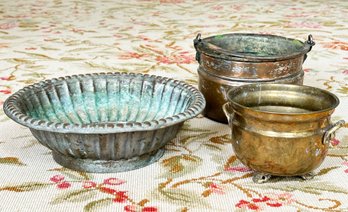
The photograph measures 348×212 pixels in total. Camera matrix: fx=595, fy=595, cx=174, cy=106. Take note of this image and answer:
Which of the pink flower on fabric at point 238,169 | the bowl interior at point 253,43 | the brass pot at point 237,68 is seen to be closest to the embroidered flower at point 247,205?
the pink flower on fabric at point 238,169

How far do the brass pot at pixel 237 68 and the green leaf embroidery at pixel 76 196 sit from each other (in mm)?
383

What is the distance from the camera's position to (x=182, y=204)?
876 millimetres

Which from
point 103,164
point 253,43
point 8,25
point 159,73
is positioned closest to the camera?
point 103,164

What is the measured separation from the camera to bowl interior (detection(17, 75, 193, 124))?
109cm

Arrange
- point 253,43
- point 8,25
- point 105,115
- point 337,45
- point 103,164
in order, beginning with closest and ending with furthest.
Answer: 1. point 103,164
2. point 105,115
3. point 253,43
4. point 337,45
5. point 8,25

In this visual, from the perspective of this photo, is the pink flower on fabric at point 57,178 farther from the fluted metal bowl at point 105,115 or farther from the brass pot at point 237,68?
the brass pot at point 237,68

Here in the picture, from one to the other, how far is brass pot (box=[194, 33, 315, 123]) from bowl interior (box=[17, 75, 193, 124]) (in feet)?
0.37

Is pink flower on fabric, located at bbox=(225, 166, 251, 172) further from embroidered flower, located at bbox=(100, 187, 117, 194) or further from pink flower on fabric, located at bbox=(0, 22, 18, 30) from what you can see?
pink flower on fabric, located at bbox=(0, 22, 18, 30)

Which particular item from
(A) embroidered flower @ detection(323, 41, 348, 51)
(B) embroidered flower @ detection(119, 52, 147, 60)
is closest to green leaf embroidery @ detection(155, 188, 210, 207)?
(B) embroidered flower @ detection(119, 52, 147, 60)

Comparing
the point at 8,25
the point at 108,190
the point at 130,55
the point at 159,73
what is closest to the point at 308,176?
the point at 108,190

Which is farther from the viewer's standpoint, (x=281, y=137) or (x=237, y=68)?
(x=237, y=68)

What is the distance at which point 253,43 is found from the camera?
1309 mm

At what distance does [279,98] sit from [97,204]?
355mm

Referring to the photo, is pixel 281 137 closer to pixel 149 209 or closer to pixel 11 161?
pixel 149 209
